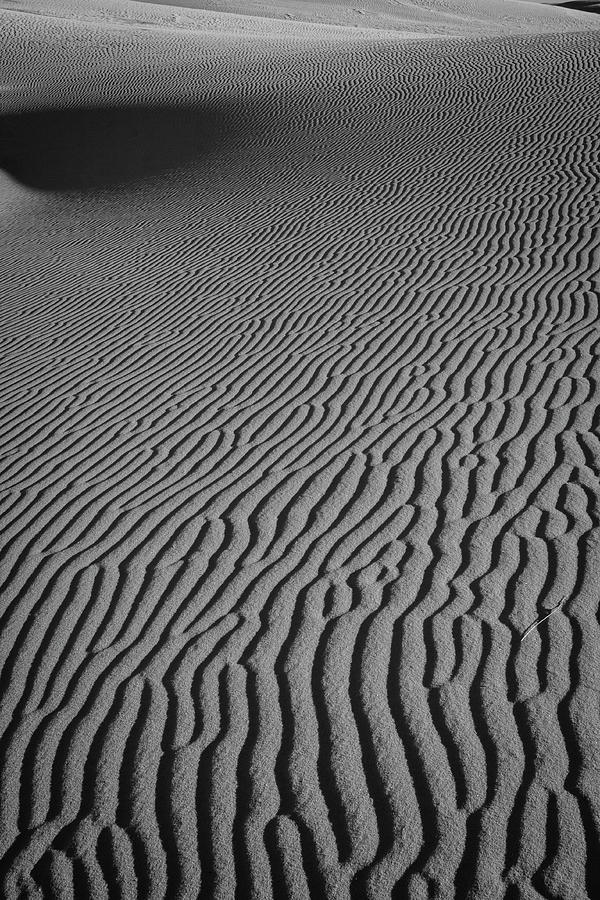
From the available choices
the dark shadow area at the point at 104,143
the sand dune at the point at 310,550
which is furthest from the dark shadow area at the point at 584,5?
the sand dune at the point at 310,550

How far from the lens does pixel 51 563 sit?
4.63m

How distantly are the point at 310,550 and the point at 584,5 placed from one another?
56761 mm

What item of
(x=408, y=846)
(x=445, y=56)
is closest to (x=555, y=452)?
(x=408, y=846)

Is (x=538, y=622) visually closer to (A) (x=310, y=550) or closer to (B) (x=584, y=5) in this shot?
(A) (x=310, y=550)

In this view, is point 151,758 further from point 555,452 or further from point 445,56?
point 445,56

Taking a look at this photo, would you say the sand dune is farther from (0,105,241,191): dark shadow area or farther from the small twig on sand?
(0,105,241,191): dark shadow area

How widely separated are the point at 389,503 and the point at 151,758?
2.27m

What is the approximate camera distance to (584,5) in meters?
47.9

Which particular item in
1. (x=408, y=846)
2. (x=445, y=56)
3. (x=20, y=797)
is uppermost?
(x=445, y=56)

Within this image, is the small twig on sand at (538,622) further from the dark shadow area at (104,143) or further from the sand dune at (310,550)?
the dark shadow area at (104,143)

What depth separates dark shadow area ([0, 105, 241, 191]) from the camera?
1711cm

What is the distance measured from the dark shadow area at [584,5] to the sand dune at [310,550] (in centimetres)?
4391

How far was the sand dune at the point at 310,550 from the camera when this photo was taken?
9.43 feet

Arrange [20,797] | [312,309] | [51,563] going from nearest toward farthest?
[20,797] < [51,563] < [312,309]
